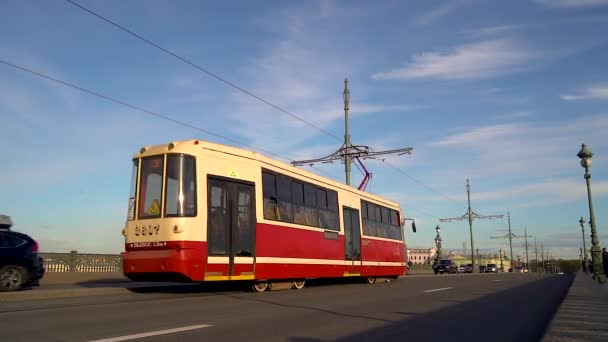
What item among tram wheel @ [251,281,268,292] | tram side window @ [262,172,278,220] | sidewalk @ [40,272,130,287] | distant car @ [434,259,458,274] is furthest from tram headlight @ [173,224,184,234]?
distant car @ [434,259,458,274]

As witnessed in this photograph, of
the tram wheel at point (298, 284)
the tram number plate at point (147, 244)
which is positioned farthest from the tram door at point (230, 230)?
the tram wheel at point (298, 284)

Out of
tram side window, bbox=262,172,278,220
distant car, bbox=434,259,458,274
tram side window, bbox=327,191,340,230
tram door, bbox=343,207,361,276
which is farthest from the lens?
distant car, bbox=434,259,458,274

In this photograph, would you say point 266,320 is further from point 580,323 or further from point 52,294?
point 52,294

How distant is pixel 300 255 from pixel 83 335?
31.1ft

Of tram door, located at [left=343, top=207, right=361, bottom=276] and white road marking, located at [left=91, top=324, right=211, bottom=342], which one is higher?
tram door, located at [left=343, top=207, right=361, bottom=276]

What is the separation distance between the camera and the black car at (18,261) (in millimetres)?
13578

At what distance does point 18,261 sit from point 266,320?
8949 mm

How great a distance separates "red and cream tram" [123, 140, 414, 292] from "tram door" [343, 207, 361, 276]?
1.76m

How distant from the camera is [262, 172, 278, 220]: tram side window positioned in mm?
14173

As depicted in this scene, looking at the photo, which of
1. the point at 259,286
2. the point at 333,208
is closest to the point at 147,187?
the point at 259,286

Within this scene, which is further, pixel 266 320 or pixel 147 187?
pixel 147 187

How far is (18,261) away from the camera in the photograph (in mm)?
13891

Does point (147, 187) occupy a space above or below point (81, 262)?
above

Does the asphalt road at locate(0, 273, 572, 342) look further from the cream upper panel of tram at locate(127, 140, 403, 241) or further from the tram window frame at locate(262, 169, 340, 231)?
the tram window frame at locate(262, 169, 340, 231)
